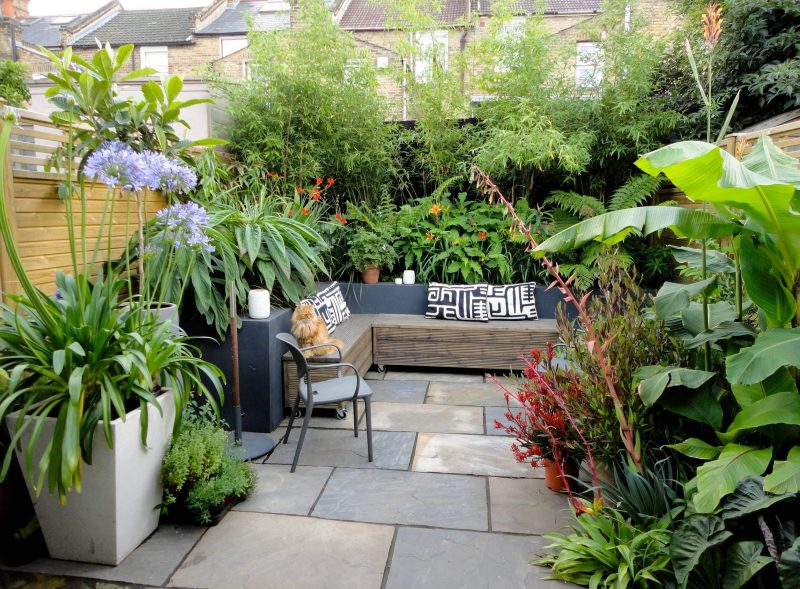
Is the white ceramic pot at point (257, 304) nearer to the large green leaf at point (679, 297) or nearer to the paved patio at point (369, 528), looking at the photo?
Result: the paved patio at point (369, 528)

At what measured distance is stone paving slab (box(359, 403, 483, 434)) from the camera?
3.53 meters

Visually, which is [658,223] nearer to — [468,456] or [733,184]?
[733,184]

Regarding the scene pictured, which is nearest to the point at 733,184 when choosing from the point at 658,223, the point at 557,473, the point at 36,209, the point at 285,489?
the point at 658,223

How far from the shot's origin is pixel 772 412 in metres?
1.86

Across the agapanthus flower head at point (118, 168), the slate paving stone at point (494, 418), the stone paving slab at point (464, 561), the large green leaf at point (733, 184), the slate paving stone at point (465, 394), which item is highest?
the agapanthus flower head at point (118, 168)

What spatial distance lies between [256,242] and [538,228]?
2.83 metres

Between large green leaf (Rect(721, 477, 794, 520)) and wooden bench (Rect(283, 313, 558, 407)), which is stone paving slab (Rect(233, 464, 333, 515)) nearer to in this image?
wooden bench (Rect(283, 313, 558, 407))

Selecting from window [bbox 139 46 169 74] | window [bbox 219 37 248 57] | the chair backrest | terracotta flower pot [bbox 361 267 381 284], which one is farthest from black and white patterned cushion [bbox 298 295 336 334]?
window [bbox 139 46 169 74]

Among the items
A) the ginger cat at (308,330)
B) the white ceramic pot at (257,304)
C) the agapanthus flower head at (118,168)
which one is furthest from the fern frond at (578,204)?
the agapanthus flower head at (118,168)

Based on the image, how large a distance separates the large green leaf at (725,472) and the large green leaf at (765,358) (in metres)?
0.30

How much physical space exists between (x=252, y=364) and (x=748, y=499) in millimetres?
2657

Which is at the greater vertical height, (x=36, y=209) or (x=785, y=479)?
(x=36, y=209)

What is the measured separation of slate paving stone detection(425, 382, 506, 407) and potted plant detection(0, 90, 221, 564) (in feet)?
7.44

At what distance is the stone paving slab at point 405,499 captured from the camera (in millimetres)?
Result: 2453
